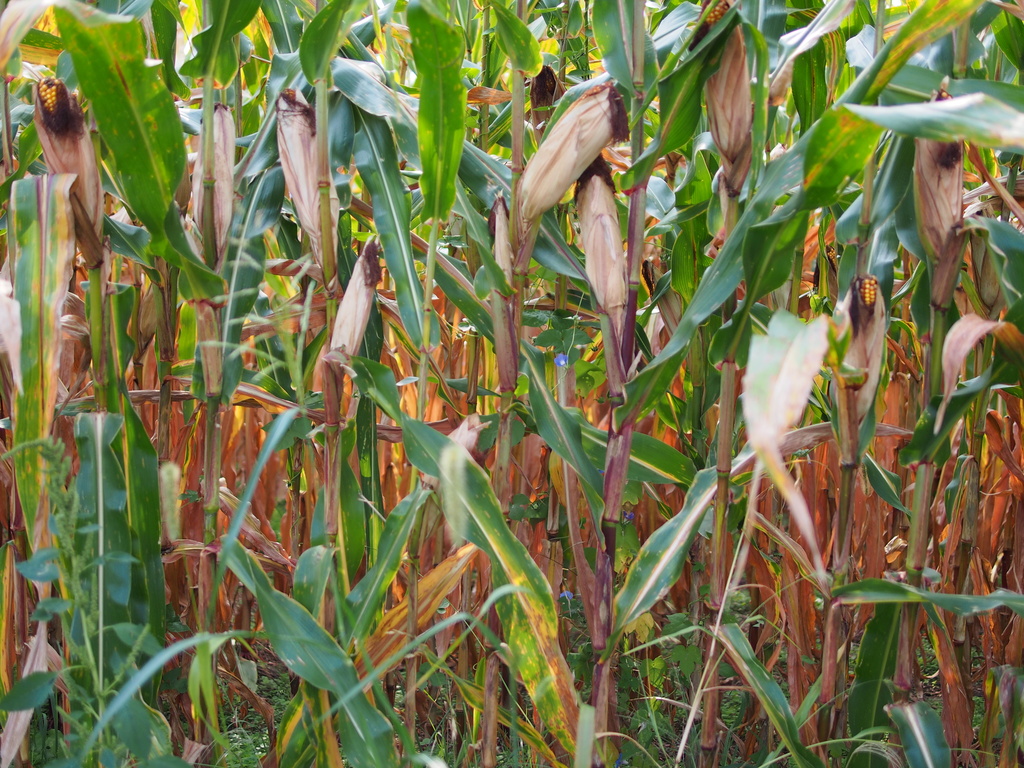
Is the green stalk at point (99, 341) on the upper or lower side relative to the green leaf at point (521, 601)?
upper

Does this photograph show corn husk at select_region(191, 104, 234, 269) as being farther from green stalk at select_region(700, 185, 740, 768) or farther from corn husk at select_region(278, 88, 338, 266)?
green stalk at select_region(700, 185, 740, 768)

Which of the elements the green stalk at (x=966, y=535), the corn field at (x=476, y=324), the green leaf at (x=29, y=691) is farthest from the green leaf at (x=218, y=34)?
the green stalk at (x=966, y=535)

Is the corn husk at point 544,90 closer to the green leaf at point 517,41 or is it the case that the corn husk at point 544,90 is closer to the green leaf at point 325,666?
the green leaf at point 517,41

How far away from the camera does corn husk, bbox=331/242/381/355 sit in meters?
1.06

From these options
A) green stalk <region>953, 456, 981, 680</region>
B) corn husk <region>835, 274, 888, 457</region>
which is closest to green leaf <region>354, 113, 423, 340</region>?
corn husk <region>835, 274, 888, 457</region>

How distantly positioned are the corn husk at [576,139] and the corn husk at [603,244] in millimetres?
45

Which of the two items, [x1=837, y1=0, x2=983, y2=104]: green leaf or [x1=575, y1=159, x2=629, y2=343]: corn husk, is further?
[x1=575, y1=159, x2=629, y2=343]: corn husk

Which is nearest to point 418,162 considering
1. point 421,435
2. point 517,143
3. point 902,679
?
point 517,143

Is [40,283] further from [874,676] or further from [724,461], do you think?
[874,676]

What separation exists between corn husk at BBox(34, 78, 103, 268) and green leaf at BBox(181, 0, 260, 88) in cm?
18

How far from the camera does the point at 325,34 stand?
102cm

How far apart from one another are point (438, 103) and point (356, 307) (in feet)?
0.92

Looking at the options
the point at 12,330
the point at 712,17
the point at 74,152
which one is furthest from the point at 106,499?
Result: the point at 712,17

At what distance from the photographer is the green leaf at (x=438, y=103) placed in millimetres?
905
